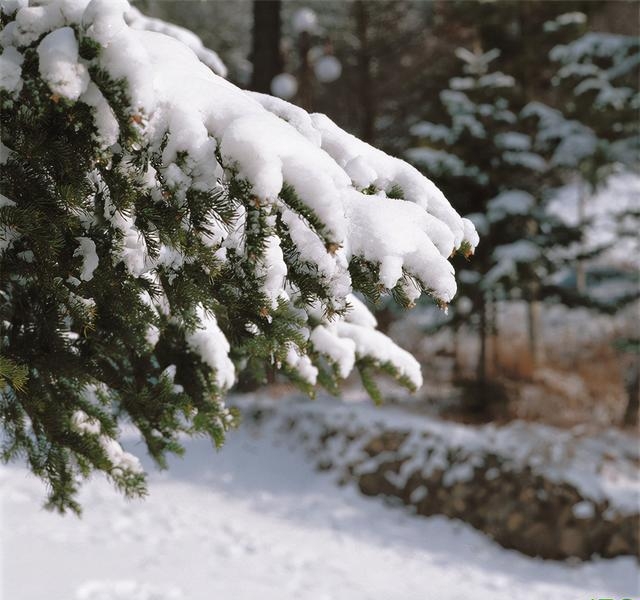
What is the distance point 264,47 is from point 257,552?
7037mm

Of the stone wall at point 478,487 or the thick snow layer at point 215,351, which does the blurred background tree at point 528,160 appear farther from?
the thick snow layer at point 215,351

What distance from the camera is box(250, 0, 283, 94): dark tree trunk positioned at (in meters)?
9.11

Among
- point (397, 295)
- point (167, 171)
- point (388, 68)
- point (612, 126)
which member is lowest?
point (397, 295)

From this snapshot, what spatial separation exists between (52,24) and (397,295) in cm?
93

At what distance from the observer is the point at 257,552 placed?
4.80 meters

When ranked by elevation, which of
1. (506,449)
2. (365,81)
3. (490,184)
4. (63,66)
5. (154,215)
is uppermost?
(365,81)

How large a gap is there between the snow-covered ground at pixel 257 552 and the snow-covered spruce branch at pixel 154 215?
2320 millimetres

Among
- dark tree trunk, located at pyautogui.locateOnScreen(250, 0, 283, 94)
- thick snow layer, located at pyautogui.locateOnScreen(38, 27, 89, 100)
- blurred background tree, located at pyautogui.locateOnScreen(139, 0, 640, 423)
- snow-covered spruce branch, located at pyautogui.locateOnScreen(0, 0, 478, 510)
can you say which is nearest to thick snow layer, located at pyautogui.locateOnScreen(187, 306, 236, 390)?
snow-covered spruce branch, located at pyautogui.locateOnScreen(0, 0, 478, 510)

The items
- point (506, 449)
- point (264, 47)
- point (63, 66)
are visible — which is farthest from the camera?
point (264, 47)

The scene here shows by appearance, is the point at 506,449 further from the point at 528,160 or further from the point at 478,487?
A: the point at 528,160

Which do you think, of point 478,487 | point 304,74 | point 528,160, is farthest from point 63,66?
point 304,74

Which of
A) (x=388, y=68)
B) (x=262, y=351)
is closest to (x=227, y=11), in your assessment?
(x=388, y=68)

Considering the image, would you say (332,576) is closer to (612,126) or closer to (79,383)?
(79,383)

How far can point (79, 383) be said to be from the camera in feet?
Answer: 6.38
